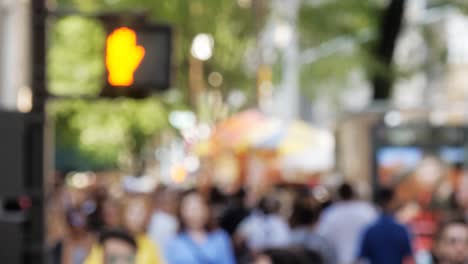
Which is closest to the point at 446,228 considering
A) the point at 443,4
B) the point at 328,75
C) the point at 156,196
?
the point at 156,196

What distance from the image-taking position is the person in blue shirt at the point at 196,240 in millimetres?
9602

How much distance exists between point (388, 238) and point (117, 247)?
178 inches

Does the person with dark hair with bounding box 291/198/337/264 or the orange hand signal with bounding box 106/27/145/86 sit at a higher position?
the orange hand signal with bounding box 106/27/145/86

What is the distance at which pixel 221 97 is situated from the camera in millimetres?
36875

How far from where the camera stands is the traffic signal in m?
7.84

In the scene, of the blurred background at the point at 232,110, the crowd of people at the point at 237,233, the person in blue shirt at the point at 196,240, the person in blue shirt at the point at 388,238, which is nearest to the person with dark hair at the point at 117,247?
the crowd of people at the point at 237,233

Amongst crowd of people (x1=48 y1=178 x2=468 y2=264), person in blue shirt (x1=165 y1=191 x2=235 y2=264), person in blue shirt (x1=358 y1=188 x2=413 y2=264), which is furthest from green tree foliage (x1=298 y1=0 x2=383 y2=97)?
person in blue shirt (x1=165 y1=191 x2=235 y2=264)

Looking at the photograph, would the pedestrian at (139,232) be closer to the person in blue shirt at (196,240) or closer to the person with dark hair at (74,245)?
the person in blue shirt at (196,240)

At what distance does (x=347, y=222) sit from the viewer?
46.0 feet

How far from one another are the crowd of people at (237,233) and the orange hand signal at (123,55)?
972 mm

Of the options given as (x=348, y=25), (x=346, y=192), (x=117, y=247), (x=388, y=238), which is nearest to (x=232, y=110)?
(x=348, y=25)

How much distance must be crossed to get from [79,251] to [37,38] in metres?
3.90

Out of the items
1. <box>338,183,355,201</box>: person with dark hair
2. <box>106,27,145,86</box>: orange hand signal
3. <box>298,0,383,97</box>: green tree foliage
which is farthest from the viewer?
<box>298,0,383,97</box>: green tree foliage

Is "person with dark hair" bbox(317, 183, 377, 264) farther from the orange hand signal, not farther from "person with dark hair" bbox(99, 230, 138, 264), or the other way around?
the orange hand signal
